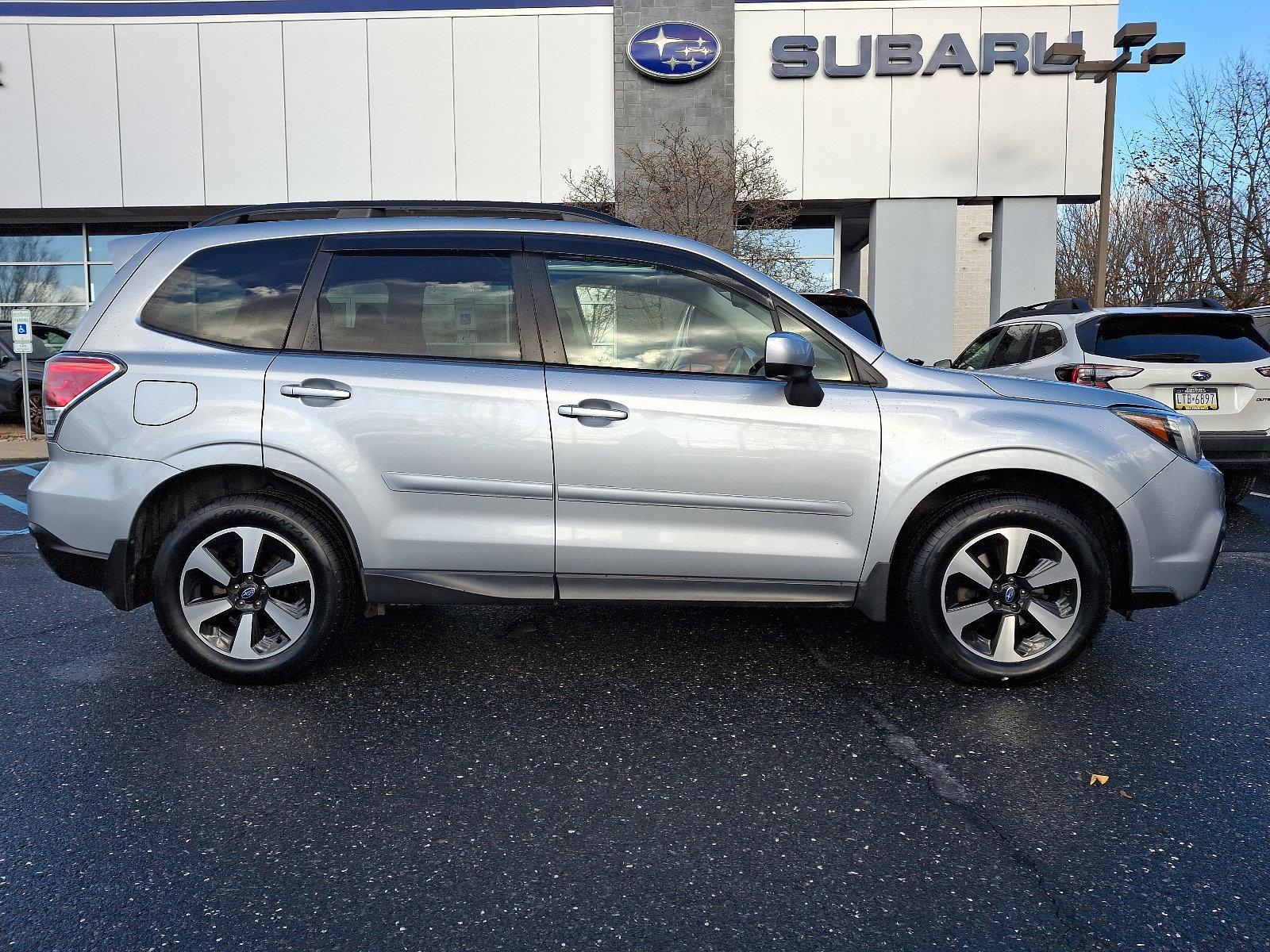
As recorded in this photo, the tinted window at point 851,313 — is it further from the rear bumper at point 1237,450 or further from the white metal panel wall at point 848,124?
the white metal panel wall at point 848,124

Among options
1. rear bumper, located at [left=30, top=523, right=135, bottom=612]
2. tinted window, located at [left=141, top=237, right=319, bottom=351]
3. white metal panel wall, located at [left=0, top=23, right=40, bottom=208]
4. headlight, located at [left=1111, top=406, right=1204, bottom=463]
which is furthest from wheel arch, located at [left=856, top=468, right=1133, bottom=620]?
white metal panel wall, located at [left=0, top=23, right=40, bottom=208]

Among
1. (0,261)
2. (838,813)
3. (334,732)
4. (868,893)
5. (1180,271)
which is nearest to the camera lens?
(868,893)

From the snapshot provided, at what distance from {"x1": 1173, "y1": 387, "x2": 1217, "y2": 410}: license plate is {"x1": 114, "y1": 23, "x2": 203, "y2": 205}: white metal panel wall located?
18.0m

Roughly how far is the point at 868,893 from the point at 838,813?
423 millimetres

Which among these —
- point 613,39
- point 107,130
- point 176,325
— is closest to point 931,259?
point 613,39

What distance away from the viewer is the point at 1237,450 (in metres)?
7.36

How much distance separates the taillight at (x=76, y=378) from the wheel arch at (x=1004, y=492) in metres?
3.04

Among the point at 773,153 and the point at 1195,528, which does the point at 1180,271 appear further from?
the point at 1195,528

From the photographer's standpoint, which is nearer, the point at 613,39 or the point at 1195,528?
the point at 1195,528

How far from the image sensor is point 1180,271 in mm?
27562

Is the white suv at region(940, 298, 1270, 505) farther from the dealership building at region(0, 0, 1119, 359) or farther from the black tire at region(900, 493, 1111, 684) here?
the dealership building at region(0, 0, 1119, 359)

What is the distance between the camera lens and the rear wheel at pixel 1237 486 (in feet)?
26.9

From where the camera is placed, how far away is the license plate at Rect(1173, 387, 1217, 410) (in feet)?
24.0

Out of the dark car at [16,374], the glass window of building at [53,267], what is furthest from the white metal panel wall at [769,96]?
the glass window of building at [53,267]
